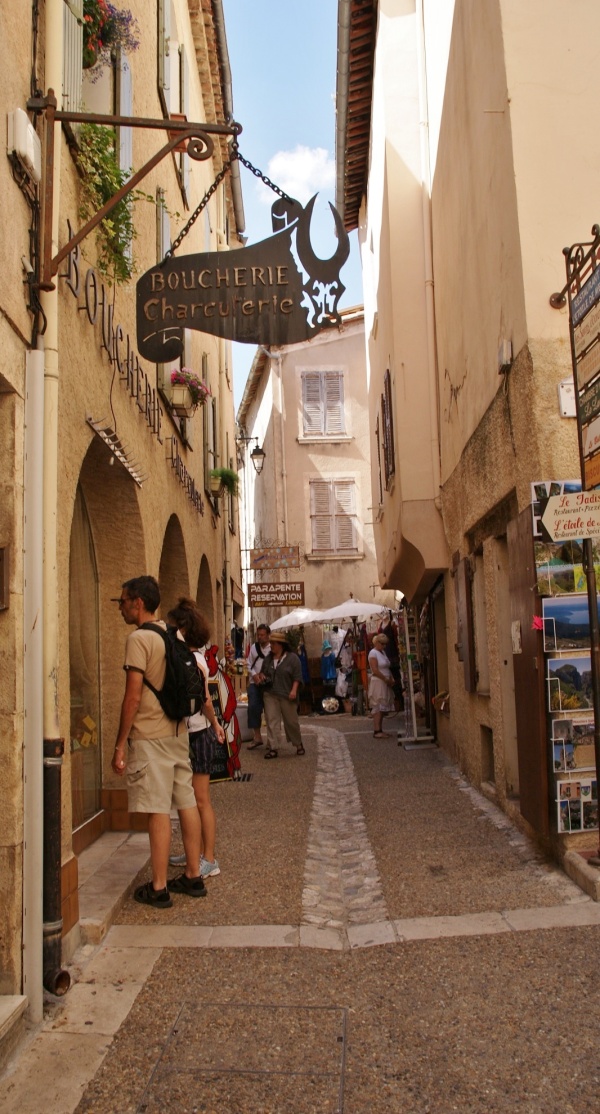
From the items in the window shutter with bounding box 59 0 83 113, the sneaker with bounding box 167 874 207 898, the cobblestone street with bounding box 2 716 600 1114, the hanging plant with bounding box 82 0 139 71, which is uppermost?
the hanging plant with bounding box 82 0 139 71

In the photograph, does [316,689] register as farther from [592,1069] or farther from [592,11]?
[592,1069]

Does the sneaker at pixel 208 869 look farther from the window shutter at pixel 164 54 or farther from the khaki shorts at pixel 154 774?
the window shutter at pixel 164 54

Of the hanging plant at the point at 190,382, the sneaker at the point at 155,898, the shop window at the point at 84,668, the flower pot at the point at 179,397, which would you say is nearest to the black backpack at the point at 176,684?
the sneaker at the point at 155,898

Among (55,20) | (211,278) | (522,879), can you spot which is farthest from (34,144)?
(522,879)

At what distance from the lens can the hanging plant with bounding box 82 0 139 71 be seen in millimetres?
6035

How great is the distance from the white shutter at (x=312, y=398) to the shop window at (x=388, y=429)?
416 inches

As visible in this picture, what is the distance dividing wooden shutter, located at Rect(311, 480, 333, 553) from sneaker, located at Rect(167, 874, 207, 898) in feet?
62.6

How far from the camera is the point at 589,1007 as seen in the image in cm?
376

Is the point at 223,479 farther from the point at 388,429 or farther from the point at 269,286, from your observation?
the point at 269,286

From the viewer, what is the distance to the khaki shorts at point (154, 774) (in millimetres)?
Result: 5254

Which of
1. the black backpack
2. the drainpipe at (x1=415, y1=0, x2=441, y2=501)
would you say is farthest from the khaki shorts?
the drainpipe at (x1=415, y1=0, x2=441, y2=501)

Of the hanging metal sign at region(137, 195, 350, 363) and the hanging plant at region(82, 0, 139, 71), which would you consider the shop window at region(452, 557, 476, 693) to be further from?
the hanging plant at region(82, 0, 139, 71)

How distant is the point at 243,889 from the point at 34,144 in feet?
13.0

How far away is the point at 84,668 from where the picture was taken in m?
7.09
